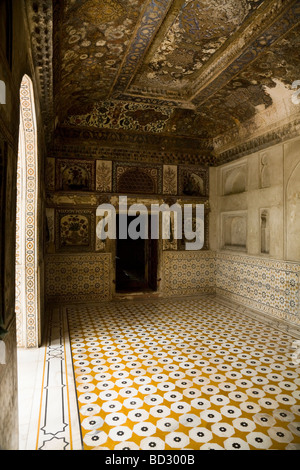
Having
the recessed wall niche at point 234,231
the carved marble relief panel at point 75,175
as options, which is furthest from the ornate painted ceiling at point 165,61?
the recessed wall niche at point 234,231

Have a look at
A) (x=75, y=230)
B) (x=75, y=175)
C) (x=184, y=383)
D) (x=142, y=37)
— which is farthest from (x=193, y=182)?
(x=184, y=383)

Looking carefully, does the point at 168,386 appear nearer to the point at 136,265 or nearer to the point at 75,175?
the point at 75,175

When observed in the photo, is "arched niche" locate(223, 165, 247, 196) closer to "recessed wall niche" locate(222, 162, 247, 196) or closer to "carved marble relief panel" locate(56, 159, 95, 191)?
"recessed wall niche" locate(222, 162, 247, 196)

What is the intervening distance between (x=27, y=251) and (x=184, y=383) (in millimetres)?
2410

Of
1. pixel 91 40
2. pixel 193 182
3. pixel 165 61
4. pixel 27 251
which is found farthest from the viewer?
pixel 193 182

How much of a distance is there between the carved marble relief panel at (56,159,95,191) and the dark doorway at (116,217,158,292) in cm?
193

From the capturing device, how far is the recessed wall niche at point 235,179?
250 inches

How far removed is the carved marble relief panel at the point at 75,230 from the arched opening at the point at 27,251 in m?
2.15

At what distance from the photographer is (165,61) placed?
420 centimetres

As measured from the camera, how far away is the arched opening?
12.4ft

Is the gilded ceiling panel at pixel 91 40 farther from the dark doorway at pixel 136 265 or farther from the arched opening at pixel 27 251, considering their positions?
the dark doorway at pixel 136 265

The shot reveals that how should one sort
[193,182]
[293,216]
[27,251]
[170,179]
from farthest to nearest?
[193,182] → [170,179] → [293,216] → [27,251]

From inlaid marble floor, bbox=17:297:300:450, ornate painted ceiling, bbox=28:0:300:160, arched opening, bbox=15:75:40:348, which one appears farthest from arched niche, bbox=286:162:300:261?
arched opening, bbox=15:75:40:348
